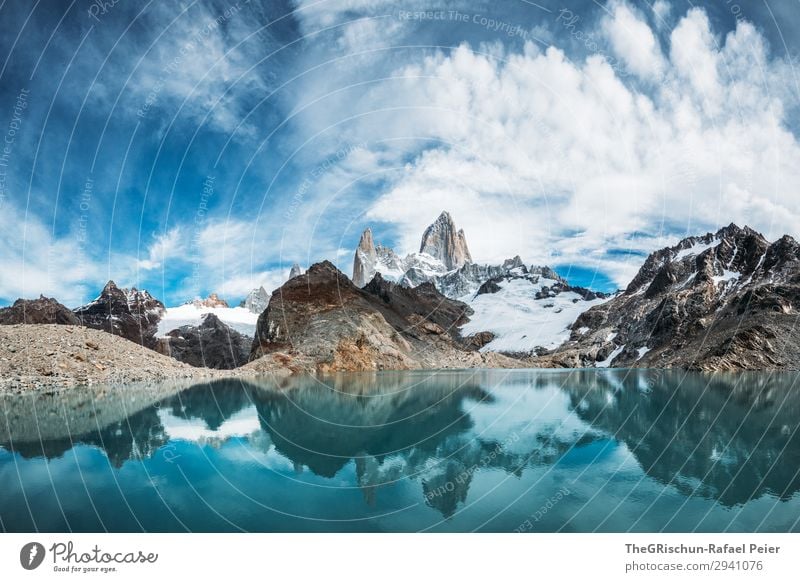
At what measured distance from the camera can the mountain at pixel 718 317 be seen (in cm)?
9819

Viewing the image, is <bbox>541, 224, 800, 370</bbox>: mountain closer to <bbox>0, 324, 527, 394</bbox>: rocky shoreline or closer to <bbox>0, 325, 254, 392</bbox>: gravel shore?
<bbox>0, 324, 527, 394</bbox>: rocky shoreline

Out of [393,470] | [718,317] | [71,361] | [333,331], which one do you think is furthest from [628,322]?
[393,470]

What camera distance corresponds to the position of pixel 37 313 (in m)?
175

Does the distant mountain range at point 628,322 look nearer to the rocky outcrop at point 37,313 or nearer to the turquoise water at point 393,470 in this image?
the rocky outcrop at point 37,313

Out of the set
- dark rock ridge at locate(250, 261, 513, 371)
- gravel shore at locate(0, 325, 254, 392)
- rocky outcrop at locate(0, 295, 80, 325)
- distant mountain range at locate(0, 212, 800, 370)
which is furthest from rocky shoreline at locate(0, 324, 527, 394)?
rocky outcrop at locate(0, 295, 80, 325)

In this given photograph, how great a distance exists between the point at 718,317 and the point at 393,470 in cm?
14670

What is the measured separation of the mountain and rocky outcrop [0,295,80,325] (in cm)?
20272

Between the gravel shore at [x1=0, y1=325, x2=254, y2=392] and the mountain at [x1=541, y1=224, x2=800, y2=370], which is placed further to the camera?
the mountain at [x1=541, y1=224, x2=800, y2=370]

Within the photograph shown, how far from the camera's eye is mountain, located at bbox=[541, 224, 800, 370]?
9819 cm

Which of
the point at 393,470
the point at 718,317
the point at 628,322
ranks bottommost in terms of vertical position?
the point at 393,470

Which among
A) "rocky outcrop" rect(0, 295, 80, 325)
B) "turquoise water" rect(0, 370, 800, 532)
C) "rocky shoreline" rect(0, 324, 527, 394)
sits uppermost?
"rocky outcrop" rect(0, 295, 80, 325)

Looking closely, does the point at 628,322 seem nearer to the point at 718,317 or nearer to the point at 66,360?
Answer: the point at 718,317
